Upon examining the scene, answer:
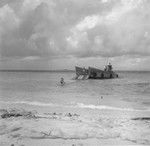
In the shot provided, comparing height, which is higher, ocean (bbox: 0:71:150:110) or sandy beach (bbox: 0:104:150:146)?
sandy beach (bbox: 0:104:150:146)

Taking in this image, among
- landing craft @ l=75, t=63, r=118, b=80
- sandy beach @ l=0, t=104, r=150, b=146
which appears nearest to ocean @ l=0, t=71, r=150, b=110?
sandy beach @ l=0, t=104, r=150, b=146

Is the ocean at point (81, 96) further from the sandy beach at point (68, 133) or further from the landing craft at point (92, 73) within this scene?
the landing craft at point (92, 73)

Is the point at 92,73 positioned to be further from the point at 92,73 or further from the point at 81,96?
the point at 81,96

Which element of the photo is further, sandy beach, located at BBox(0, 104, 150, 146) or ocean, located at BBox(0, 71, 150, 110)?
ocean, located at BBox(0, 71, 150, 110)

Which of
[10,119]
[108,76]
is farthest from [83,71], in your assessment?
[10,119]

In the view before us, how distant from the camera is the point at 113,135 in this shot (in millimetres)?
7051

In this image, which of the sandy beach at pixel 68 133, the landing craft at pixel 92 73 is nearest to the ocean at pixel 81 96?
the sandy beach at pixel 68 133

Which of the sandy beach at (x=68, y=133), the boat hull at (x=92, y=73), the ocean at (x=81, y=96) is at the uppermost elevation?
the boat hull at (x=92, y=73)

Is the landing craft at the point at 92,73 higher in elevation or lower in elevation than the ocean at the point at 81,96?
higher

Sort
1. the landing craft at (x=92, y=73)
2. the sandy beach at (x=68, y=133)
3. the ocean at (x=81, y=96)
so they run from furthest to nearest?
the landing craft at (x=92, y=73), the ocean at (x=81, y=96), the sandy beach at (x=68, y=133)

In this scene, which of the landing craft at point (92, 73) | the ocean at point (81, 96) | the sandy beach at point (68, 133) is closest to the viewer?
the sandy beach at point (68, 133)

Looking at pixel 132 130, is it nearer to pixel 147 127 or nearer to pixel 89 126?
pixel 147 127

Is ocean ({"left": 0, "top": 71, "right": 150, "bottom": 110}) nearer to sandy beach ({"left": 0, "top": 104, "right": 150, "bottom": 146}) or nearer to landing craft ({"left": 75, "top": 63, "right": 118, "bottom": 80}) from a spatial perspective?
sandy beach ({"left": 0, "top": 104, "right": 150, "bottom": 146})

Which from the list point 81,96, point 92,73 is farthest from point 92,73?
point 81,96
